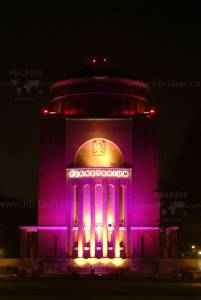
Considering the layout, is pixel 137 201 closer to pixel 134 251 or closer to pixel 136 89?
pixel 134 251

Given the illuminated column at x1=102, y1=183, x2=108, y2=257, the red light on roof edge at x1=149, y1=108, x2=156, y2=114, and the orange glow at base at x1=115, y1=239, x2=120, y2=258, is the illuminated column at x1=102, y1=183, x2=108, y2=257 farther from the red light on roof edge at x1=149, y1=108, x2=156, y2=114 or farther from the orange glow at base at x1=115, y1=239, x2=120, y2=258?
the red light on roof edge at x1=149, y1=108, x2=156, y2=114

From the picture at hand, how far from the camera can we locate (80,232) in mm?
67562

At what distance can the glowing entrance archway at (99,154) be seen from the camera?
69750 millimetres

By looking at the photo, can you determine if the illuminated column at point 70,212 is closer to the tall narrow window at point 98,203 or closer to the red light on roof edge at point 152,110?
the tall narrow window at point 98,203

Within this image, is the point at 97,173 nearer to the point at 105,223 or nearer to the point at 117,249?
the point at 105,223

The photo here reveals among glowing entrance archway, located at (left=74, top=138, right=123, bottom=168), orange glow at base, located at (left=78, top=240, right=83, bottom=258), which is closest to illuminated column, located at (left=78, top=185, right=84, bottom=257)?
orange glow at base, located at (left=78, top=240, right=83, bottom=258)

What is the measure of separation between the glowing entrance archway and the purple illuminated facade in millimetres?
92

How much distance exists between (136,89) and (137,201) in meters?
11.9

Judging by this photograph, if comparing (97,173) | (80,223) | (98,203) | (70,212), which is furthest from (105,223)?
(97,173)

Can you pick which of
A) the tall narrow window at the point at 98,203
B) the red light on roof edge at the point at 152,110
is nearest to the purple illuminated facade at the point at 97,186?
the tall narrow window at the point at 98,203

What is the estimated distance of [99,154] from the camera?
6988 cm

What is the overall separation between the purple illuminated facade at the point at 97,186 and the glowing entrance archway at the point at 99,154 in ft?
0.30

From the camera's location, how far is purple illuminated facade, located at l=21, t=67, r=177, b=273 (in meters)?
67.5

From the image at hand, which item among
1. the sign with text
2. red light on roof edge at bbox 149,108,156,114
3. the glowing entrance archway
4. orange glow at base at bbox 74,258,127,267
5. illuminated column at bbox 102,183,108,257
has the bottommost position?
orange glow at base at bbox 74,258,127,267
